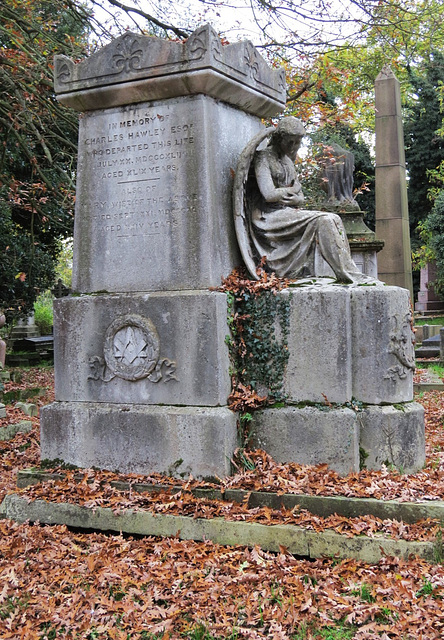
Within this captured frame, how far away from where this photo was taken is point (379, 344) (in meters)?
4.88

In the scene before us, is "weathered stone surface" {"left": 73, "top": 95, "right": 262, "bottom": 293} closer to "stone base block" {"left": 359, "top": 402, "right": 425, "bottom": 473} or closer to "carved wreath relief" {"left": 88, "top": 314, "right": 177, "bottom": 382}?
"carved wreath relief" {"left": 88, "top": 314, "right": 177, "bottom": 382}

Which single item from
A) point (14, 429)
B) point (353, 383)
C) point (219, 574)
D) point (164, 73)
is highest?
point (164, 73)

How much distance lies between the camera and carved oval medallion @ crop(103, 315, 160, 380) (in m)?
5.21

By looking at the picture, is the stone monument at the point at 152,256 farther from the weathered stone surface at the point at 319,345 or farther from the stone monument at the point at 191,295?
the weathered stone surface at the point at 319,345

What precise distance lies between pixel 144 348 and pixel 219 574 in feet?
6.01

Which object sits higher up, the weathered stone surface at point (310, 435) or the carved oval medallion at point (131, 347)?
the carved oval medallion at point (131, 347)

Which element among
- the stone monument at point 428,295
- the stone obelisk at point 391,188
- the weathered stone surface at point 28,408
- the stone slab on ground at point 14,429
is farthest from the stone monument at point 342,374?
the stone monument at point 428,295

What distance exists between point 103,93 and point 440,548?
403 centimetres

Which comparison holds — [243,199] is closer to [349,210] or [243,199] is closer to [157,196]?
[157,196]

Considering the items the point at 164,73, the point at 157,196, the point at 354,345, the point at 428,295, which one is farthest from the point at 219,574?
the point at 428,295

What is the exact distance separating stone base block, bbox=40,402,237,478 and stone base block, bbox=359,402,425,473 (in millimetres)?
941

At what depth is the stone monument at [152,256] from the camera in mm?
5031

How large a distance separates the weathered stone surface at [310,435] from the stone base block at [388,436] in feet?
0.28

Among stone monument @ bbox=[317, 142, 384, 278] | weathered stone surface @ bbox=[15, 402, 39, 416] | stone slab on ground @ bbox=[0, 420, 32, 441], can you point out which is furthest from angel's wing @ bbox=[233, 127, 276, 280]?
stone monument @ bbox=[317, 142, 384, 278]
